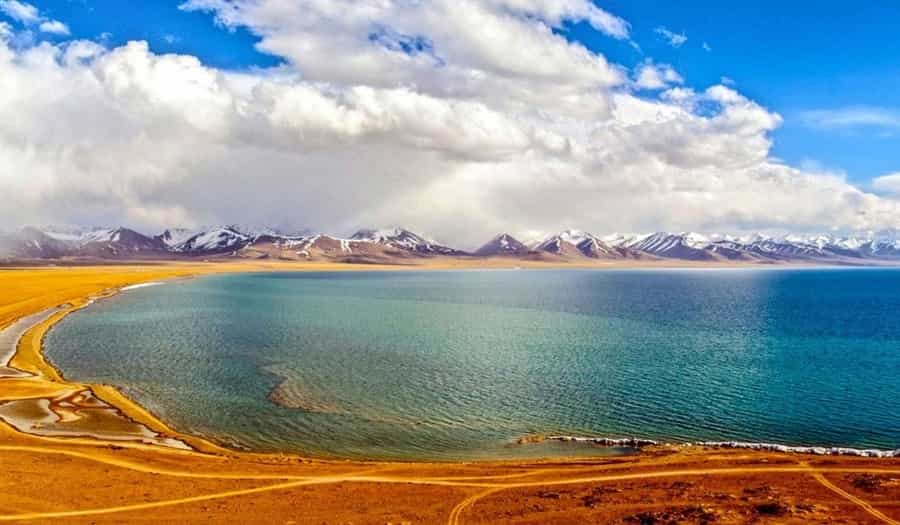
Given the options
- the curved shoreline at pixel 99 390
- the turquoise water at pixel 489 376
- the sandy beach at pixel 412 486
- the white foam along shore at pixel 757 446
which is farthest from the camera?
the turquoise water at pixel 489 376

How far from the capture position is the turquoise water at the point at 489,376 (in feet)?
162

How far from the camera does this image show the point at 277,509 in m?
31.3

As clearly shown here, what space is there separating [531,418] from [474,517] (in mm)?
23555

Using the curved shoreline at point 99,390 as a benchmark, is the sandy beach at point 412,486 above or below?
above

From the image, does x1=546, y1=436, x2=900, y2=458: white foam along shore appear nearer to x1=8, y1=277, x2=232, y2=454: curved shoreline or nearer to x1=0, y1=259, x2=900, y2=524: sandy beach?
x1=0, y1=259, x2=900, y2=524: sandy beach

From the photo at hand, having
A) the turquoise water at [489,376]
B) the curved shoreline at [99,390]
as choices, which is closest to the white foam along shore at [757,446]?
the turquoise water at [489,376]

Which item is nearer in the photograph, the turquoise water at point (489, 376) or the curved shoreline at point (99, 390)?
the curved shoreline at point (99, 390)

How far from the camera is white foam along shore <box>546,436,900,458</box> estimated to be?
42.6 meters

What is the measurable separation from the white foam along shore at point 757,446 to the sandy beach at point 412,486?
5.67 feet

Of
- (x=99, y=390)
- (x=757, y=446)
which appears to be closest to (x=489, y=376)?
(x=757, y=446)

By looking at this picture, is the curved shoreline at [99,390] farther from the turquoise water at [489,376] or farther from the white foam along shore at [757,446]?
the white foam along shore at [757,446]

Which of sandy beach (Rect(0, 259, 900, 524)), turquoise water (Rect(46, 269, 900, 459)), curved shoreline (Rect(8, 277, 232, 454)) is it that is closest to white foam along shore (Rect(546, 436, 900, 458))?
turquoise water (Rect(46, 269, 900, 459))

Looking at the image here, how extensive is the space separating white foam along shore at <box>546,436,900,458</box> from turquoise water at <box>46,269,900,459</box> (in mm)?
1620

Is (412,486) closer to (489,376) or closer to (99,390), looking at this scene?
(489,376)
